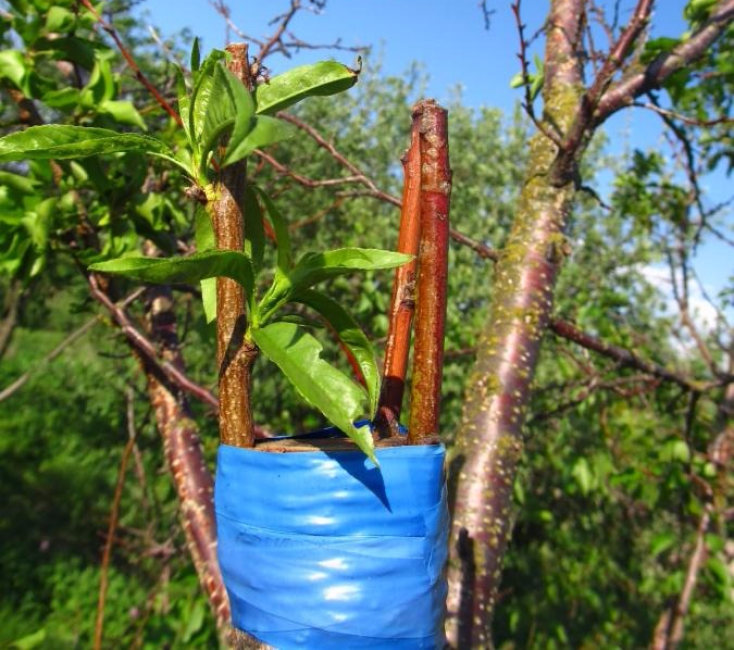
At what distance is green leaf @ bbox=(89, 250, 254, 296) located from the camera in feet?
1.48

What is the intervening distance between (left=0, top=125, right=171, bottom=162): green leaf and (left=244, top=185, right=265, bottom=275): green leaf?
4.9 inches

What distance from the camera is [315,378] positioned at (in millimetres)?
537

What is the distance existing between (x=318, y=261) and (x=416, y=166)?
20 centimetres

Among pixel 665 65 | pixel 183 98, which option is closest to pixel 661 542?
pixel 665 65

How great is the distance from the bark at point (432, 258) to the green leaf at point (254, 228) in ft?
0.58

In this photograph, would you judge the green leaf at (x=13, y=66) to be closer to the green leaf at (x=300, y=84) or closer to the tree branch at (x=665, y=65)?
the green leaf at (x=300, y=84)

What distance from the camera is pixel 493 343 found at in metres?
1.29

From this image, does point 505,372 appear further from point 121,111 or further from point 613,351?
point 121,111

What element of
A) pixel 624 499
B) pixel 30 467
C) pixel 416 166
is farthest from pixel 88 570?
pixel 416 166

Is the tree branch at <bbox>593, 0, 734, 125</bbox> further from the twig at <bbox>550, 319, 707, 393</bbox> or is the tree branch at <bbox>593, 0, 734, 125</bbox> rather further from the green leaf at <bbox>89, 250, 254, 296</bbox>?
the green leaf at <bbox>89, 250, 254, 296</bbox>

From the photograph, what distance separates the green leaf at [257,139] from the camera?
0.43 m

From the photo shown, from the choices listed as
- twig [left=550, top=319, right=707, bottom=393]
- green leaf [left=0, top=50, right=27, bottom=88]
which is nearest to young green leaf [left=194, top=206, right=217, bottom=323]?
green leaf [left=0, top=50, right=27, bottom=88]

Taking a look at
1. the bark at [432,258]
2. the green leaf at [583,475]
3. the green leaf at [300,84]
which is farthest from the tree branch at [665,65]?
the green leaf at [583,475]

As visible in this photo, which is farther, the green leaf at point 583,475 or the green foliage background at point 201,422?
the green leaf at point 583,475
